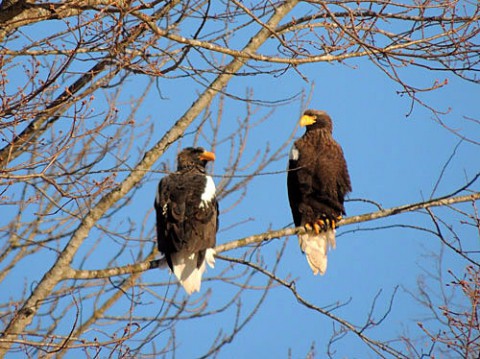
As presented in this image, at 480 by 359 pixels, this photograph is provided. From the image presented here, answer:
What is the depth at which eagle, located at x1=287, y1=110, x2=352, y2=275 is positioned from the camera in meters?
6.77

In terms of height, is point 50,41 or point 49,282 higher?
point 50,41

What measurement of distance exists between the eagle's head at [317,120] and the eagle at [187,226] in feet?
4.65

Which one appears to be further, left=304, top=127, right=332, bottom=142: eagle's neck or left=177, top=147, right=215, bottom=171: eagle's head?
left=304, top=127, right=332, bottom=142: eagle's neck

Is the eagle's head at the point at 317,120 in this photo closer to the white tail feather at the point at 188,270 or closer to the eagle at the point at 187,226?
the eagle at the point at 187,226

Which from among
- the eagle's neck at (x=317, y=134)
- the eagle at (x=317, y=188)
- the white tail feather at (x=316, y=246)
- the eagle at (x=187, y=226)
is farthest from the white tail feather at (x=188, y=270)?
the eagle's neck at (x=317, y=134)

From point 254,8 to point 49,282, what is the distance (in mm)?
2307

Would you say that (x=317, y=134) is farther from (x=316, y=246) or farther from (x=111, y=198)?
(x=111, y=198)

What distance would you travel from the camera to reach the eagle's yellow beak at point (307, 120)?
7075 mm

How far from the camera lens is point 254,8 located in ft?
18.0

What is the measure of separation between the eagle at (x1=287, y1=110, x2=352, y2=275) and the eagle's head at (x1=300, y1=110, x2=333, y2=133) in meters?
0.01

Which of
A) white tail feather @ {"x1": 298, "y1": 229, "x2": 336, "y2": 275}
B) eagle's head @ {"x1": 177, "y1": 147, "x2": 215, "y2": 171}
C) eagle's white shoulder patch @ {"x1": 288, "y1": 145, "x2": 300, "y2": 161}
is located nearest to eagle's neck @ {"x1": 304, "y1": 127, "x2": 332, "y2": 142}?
eagle's white shoulder patch @ {"x1": 288, "y1": 145, "x2": 300, "y2": 161}

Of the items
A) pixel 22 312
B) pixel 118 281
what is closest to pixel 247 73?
pixel 22 312

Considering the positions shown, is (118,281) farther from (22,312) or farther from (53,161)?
(53,161)

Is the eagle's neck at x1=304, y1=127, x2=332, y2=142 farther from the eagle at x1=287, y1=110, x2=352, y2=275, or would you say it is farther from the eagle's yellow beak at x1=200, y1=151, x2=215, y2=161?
the eagle's yellow beak at x1=200, y1=151, x2=215, y2=161
